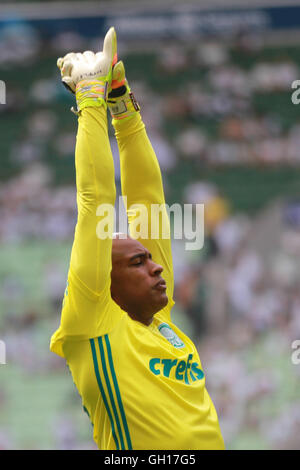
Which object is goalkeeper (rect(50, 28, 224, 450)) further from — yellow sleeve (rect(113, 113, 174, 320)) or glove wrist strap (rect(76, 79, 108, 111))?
yellow sleeve (rect(113, 113, 174, 320))

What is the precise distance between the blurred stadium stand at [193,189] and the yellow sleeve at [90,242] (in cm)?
579

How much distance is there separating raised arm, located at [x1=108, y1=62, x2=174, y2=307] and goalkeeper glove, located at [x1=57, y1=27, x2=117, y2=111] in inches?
9.7

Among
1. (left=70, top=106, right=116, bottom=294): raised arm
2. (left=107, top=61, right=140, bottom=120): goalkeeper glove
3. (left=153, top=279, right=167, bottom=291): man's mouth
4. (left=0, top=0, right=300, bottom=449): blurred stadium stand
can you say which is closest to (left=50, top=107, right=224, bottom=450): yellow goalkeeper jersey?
(left=70, top=106, right=116, bottom=294): raised arm

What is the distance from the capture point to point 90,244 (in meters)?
2.70

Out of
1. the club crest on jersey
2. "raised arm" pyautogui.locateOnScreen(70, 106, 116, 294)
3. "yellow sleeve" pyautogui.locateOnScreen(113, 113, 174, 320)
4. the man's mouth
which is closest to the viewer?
"raised arm" pyautogui.locateOnScreen(70, 106, 116, 294)

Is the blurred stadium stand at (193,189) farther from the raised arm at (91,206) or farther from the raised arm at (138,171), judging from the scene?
the raised arm at (91,206)

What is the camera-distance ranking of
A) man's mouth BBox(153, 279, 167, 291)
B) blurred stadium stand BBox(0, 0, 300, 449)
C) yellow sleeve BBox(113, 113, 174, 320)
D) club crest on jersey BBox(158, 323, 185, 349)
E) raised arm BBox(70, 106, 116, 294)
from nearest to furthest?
raised arm BBox(70, 106, 116, 294) < man's mouth BBox(153, 279, 167, 291) < club crest on jersey BBox(158, 323, 185, 349) < yellow sleeve BBox(113, 113, 174, 320) < blurred stadium stand BBox(0, 0, 300, 449)

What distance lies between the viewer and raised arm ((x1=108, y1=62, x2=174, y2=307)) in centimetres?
316

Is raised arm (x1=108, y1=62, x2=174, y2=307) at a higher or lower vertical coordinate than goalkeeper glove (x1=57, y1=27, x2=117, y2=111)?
lower

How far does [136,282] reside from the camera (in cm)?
299

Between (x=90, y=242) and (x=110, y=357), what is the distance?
453mm

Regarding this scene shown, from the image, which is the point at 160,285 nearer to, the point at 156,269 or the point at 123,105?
the point at 156,269

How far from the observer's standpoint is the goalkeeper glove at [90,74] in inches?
110

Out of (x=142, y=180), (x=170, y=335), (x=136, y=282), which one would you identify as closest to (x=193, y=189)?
(x=142, y=180)
